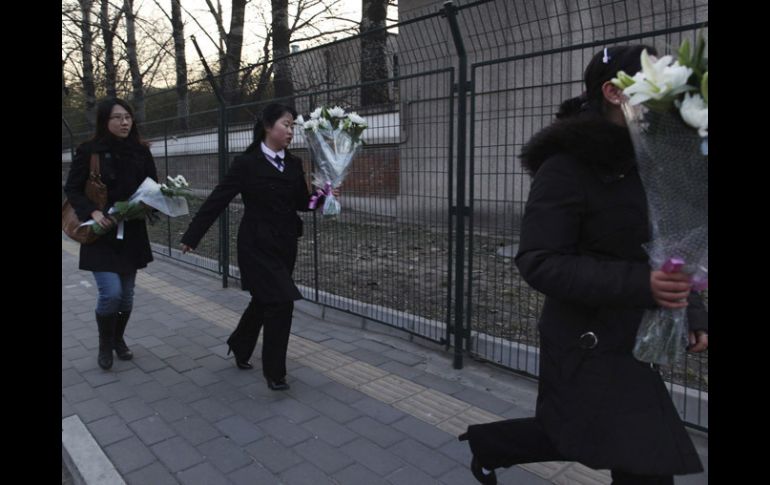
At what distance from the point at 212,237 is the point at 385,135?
4.74 metres

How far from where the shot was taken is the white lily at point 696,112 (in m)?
1.38

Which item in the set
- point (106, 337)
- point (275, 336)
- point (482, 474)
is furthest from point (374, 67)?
point (482, 474)

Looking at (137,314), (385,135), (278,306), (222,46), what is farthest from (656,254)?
(222,46)

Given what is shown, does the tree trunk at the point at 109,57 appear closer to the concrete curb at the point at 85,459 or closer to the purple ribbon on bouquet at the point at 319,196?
the purple ribbon on bouquet at the point at 319,196

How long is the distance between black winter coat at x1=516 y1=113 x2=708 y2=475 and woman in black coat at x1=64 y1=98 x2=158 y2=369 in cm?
338

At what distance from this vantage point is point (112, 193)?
4.21m

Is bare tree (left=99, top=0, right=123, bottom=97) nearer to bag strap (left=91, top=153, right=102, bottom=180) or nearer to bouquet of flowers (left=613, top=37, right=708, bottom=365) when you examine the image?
bag strap (left=91, top=153, right=102, bottom=180)

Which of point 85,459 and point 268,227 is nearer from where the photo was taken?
point 85,459

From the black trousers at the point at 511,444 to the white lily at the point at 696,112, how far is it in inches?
48.9

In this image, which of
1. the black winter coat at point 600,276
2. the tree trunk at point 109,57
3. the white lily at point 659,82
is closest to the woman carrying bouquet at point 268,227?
the black winter coat at point 600,276

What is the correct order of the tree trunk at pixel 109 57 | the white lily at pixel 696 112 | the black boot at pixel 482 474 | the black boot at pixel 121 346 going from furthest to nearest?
the tree trunk at pixel 109 57
the black boot at pixel 121 346
the black boot at pixel 482 474
the white lily at pixel 696 112

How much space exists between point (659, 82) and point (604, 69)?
0.45 metres

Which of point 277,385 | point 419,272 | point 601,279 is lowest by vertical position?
point 277,385

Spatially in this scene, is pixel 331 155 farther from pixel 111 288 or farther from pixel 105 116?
pixel 111 288
